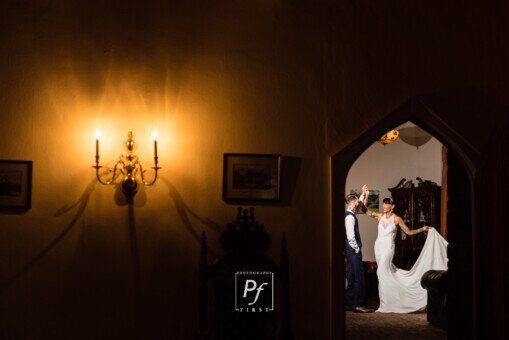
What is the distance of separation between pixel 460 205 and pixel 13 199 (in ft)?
12.8

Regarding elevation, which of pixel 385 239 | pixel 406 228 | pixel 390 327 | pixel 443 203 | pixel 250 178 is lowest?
pixel 390 327

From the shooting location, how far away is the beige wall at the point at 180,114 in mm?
5816

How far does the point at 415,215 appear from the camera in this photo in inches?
461

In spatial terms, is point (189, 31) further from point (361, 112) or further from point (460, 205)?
point (460, 205)

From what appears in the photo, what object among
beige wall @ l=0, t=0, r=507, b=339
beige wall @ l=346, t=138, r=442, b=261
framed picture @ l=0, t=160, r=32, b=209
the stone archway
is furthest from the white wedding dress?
framed picture @ l=0, t=160, r=32, b=209

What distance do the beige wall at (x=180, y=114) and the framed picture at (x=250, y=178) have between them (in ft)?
0.25

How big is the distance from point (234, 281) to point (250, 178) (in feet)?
2.88

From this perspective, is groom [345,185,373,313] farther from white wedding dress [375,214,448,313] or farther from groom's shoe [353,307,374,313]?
white wedding dress [375,214,448,313]

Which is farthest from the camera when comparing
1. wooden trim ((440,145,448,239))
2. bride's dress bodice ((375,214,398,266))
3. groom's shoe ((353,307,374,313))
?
wooden trim ((440,145,448,239))

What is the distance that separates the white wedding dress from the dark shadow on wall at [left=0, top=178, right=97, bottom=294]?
5003 millimetres

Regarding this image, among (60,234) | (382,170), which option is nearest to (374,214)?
(382,170)

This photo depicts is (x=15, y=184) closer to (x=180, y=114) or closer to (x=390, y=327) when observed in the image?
(x=180, y=114)

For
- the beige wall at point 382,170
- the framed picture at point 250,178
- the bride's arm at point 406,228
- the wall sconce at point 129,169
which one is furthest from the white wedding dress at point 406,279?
the wall sconce at point 129,169

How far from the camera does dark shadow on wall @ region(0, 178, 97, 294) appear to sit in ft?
18.9
